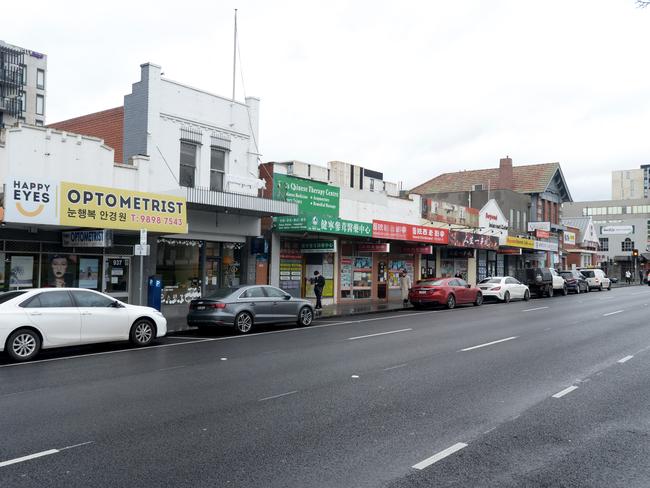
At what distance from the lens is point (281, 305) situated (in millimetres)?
17250

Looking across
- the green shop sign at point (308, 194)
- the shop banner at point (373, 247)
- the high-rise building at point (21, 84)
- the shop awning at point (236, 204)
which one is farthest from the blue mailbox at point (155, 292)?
the high-rise building at point (21, 84)

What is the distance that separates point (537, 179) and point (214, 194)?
128 ft

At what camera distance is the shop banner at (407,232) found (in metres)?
26.7

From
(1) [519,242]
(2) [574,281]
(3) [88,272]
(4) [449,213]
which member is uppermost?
(4) [449,213]

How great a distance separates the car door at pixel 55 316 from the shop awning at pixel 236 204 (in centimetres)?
689

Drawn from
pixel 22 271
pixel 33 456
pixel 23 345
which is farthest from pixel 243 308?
pixel 33 456

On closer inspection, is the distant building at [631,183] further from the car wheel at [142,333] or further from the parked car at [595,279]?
the car wheel at [142,333]

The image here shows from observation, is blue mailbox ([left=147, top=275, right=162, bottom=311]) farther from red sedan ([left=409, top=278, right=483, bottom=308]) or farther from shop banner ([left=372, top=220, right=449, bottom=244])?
red sedan ([left=409, top=278, right=483, bottom=308])

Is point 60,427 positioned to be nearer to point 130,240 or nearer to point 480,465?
point 480,465

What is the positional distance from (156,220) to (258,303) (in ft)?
13.0

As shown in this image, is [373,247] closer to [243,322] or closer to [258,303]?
[258,303]

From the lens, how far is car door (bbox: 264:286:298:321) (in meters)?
17.0

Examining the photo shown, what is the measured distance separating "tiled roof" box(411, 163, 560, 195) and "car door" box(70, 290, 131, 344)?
42.7 meters

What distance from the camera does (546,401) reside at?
25.5 ft
